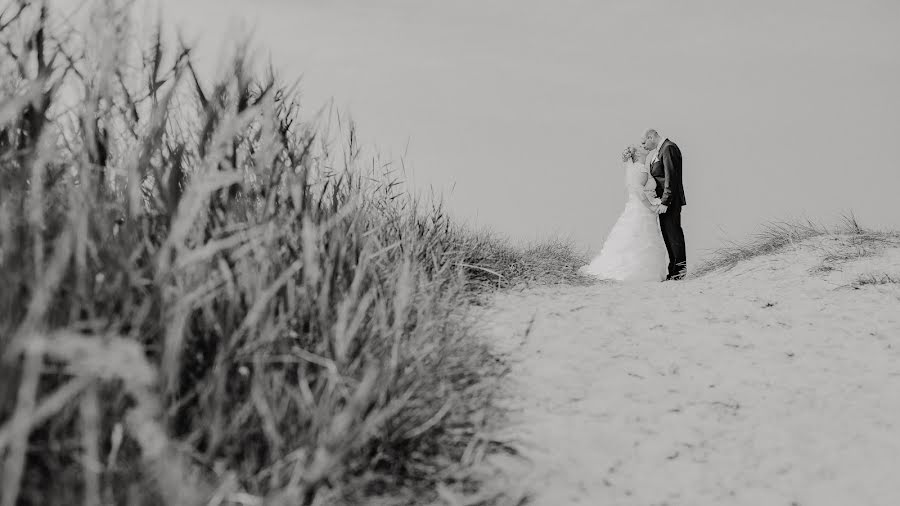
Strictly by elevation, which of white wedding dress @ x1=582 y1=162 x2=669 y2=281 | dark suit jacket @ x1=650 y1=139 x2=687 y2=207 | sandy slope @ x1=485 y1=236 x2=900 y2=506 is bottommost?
sandy slope @ x1=485 y1=236 x2=900 y2=506

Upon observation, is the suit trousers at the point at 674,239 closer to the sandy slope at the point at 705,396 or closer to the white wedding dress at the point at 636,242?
the white wedding dress at the point at 636,242

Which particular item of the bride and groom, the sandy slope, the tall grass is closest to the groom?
the bride and groom

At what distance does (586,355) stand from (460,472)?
4.20 feet

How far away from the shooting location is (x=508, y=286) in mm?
4125

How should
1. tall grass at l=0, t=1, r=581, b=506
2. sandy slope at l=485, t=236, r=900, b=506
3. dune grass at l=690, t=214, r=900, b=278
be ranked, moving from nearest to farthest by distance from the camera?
tall grass at l=0, t=1, r=581, b=506 < sandy slope at l=485, t=236, r=900, b=506 < dune grass at l=690, t=214, r=900, b=278

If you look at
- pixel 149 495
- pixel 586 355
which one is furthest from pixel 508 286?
pixel 149 495

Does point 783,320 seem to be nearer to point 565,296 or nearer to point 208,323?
point 565,296

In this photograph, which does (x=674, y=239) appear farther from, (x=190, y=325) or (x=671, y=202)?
(x=190, y=325)

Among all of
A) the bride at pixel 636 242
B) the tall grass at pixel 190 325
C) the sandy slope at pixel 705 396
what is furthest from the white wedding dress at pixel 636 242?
the tall grass at pixel 190 325

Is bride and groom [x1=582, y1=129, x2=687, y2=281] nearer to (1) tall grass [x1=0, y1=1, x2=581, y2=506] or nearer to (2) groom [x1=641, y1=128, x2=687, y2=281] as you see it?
(2) groom [x1=641, y1=128, x2=687, y2=281]

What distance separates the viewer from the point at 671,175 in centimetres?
695

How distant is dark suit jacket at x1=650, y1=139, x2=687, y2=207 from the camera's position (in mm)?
6941

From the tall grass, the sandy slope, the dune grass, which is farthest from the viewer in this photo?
the dune grass

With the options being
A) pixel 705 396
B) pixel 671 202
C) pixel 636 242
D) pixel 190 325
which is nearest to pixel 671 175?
pixel 671 202
